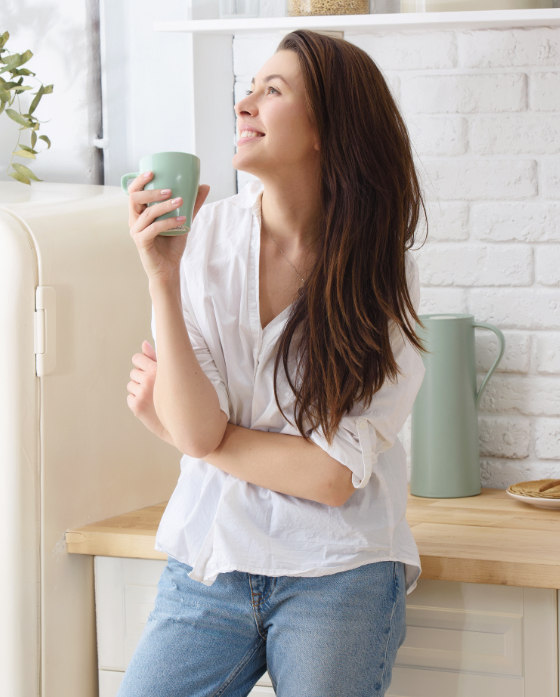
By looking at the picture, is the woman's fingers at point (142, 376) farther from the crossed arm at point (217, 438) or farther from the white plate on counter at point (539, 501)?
the white plate on counter at point (539, 501)

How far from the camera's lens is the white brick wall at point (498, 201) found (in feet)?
5.27

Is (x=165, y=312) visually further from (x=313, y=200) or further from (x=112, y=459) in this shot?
(x=112, y=459)

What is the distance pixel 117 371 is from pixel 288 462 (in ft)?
1.87

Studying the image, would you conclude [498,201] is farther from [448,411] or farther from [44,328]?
[44,328]

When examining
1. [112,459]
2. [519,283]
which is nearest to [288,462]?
[112,459]

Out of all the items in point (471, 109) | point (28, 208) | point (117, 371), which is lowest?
point (117, 371)

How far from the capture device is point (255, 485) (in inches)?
43.4

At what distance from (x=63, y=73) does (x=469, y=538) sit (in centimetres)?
140

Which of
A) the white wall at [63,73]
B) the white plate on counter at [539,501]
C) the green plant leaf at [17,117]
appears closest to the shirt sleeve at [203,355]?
the white plate on counter at [539,501]

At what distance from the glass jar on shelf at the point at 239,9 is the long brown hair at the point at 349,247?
55 centimetres

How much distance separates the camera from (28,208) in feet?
4.57

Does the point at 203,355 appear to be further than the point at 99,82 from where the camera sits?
No

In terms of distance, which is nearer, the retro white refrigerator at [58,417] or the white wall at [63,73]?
the retro white refrigerator at [58,417]

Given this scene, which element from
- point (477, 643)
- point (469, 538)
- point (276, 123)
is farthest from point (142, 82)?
point (477, 643)
